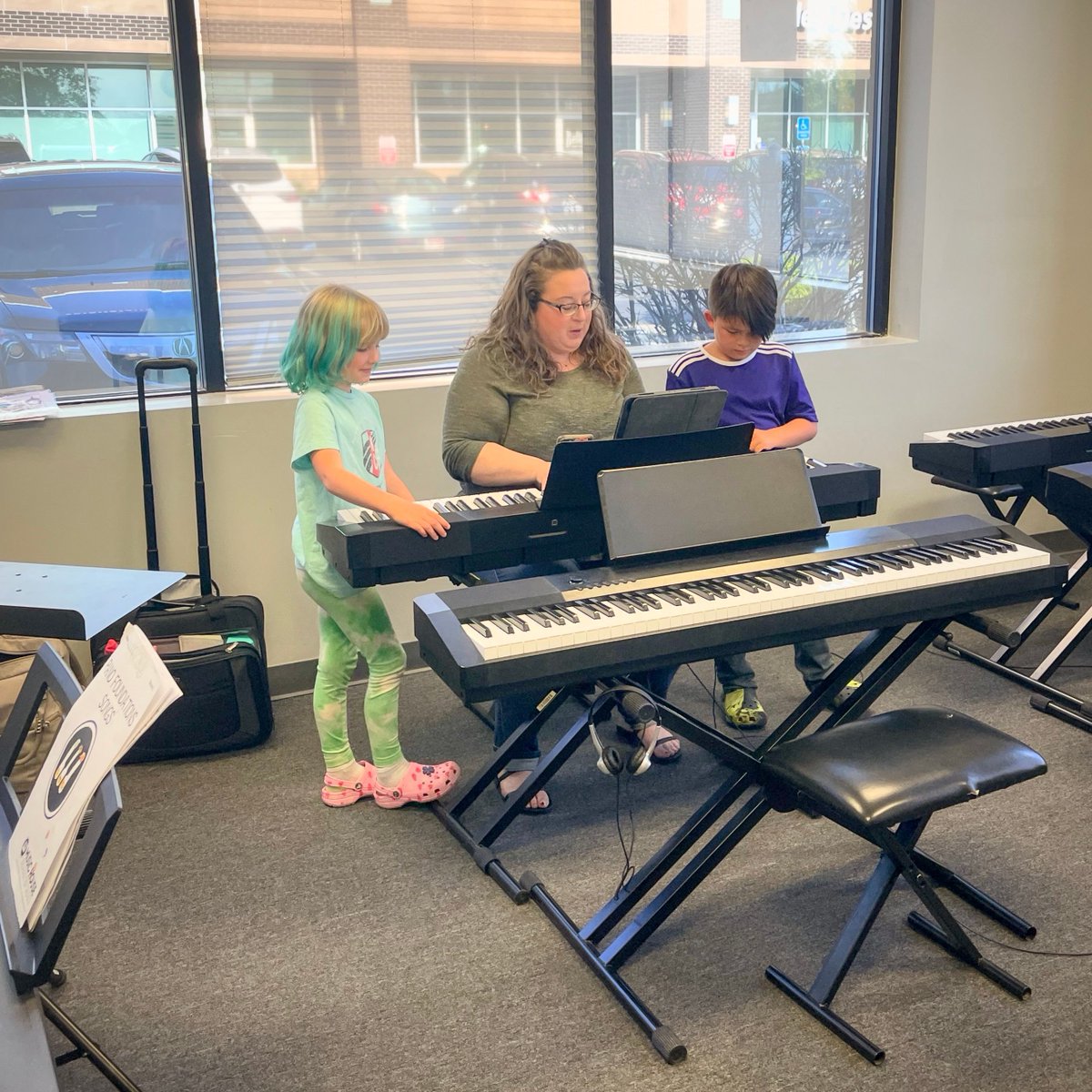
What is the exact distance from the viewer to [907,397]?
4.24m

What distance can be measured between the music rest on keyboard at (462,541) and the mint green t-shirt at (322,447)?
9 centimetres

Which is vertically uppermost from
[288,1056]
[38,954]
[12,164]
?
[12,164]

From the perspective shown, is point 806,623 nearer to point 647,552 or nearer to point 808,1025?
point 647,552

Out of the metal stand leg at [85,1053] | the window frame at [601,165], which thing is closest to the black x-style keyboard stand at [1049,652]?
the window frame at [601,165]

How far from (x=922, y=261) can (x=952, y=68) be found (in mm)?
630

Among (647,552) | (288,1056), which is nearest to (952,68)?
(647,552)

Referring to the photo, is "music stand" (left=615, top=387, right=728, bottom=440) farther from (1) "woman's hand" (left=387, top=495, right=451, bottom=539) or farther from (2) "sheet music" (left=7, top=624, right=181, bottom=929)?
(2) "sheet music" (left=7, top=624, right=181, bottom=929)

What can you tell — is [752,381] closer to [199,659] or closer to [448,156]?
[448,156]

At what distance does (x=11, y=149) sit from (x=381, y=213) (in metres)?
1.01

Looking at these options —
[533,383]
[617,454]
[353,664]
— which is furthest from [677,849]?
[533,383]

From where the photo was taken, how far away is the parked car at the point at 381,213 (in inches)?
139

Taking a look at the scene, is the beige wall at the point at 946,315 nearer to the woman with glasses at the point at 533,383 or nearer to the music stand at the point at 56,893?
the woman with glasses at the point at 533,383

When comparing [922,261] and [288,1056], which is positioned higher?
[922,261]

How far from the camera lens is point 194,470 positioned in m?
3.35
